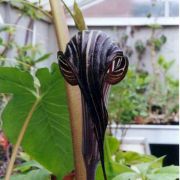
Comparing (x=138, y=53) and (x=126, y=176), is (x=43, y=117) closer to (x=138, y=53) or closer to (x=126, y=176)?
(x=126, y=176)

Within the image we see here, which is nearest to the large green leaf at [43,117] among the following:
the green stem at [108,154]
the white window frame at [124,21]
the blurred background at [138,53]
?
the green stem at [108,154]

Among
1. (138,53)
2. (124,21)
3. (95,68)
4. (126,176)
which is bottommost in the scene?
(126,176)

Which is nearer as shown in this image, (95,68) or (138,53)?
(95,68)

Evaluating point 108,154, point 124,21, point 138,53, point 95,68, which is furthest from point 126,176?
point 138,53

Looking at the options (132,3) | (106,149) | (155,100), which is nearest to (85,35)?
(106,149)

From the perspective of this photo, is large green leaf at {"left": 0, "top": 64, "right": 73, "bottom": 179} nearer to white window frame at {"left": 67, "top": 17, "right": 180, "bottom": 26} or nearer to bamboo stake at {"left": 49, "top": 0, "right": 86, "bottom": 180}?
bamboo stake at {"left": 49, "top": 0, "right": 86, "bottom": 180}

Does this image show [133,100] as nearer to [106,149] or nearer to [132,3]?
[132,3]
